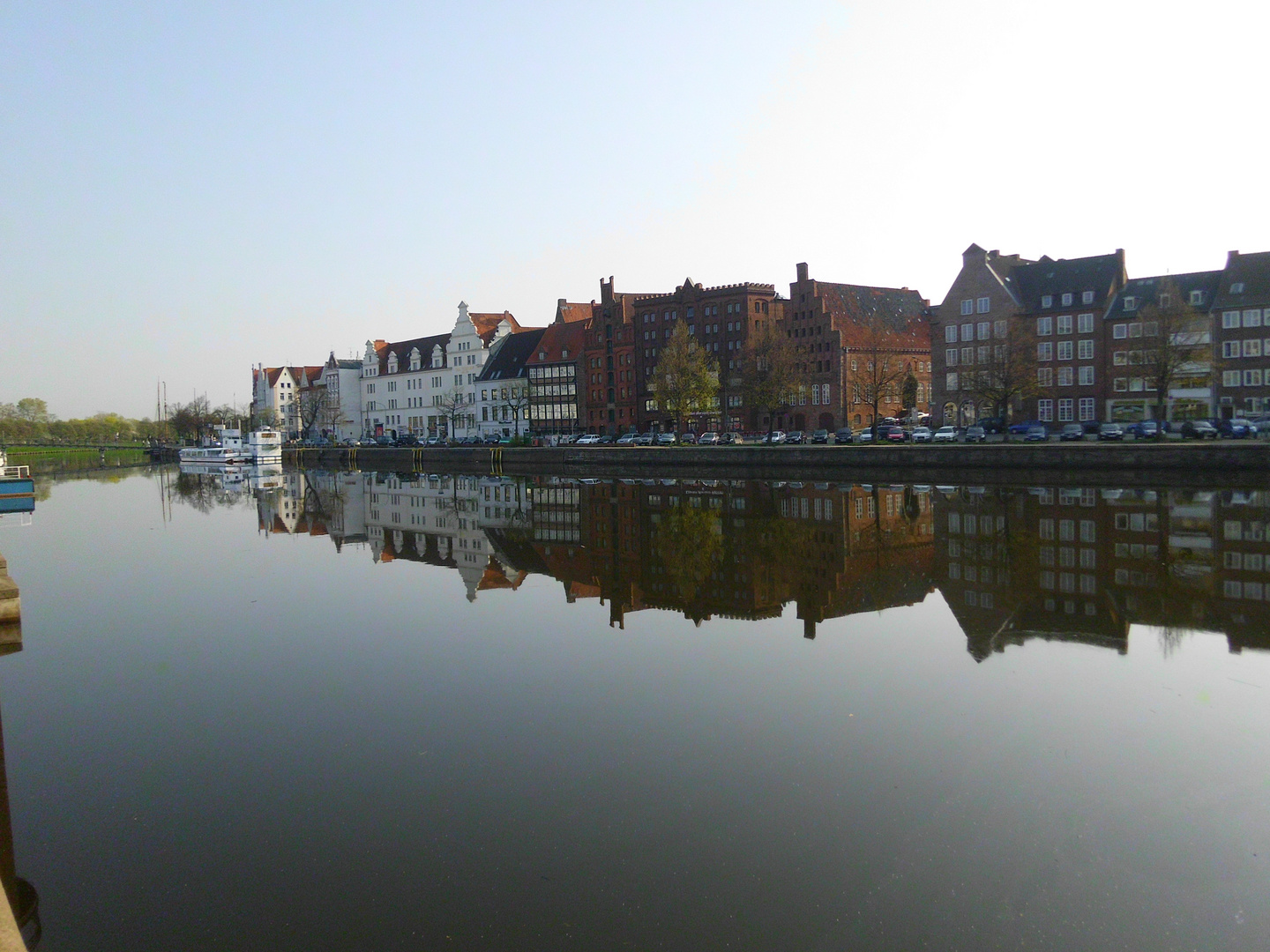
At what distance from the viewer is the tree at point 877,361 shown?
72125 millimetres

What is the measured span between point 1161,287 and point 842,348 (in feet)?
82.3

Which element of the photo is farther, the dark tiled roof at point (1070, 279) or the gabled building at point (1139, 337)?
the dark tiled roof at point (1070, 279)

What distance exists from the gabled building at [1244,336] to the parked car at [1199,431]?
1704cm

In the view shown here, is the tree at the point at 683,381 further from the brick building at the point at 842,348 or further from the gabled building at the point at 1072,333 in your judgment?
the gabled building at the point at 1072,333

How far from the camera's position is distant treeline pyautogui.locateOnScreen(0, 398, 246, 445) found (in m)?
136

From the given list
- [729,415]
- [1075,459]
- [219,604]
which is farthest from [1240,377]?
Result: [219,604]

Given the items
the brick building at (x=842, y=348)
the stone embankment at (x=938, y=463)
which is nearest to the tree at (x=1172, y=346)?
the stone embankment at (x=938, y=463)

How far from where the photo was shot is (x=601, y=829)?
26.1 ft

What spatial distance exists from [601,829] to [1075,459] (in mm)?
45173

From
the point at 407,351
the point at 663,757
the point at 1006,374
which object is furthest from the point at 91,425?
the point at 663,757

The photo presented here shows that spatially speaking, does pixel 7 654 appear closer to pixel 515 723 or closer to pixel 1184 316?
pixel 515 723

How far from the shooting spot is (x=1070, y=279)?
2933 inches

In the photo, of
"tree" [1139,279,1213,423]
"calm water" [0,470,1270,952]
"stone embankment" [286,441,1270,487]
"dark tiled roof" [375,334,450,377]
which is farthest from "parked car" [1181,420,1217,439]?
"dark tiled roof" [375,334,450,377]

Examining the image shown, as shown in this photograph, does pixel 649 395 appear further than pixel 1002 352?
Yes
